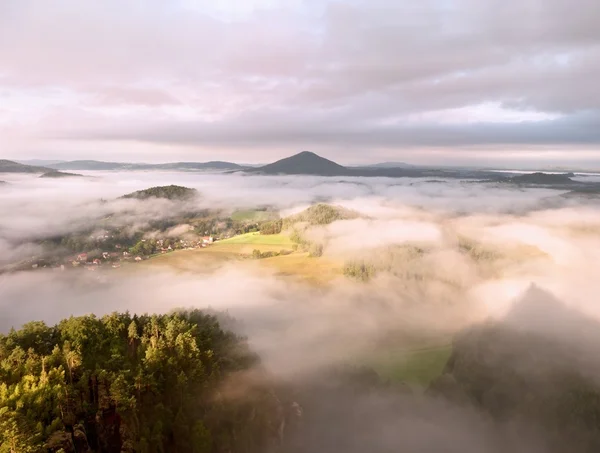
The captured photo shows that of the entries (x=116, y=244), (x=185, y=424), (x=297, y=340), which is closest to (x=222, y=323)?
(x=297, y=340)

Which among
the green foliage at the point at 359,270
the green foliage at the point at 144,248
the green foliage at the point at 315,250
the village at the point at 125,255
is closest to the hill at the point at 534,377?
the green foliage at the point at 359,270

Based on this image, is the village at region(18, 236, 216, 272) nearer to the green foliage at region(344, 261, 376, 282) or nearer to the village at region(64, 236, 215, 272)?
the village at region(64, 236, 215, 272)

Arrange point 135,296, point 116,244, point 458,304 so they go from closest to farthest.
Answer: point 135,296
point 458,304
point 116,244

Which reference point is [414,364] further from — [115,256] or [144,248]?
[115,256]

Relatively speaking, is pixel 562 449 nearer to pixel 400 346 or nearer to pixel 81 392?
pixel 400 346

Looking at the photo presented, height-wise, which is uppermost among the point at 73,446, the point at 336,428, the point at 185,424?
the point at 73,446

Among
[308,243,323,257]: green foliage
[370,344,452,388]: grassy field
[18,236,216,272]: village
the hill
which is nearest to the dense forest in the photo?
the hill

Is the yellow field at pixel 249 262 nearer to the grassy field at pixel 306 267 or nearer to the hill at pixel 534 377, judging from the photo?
the grassy field at pixel 306 267

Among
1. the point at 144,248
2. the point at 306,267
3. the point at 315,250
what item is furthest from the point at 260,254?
the point at 144,248

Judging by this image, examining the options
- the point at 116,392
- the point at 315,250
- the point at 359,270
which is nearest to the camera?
the point at 116,392
